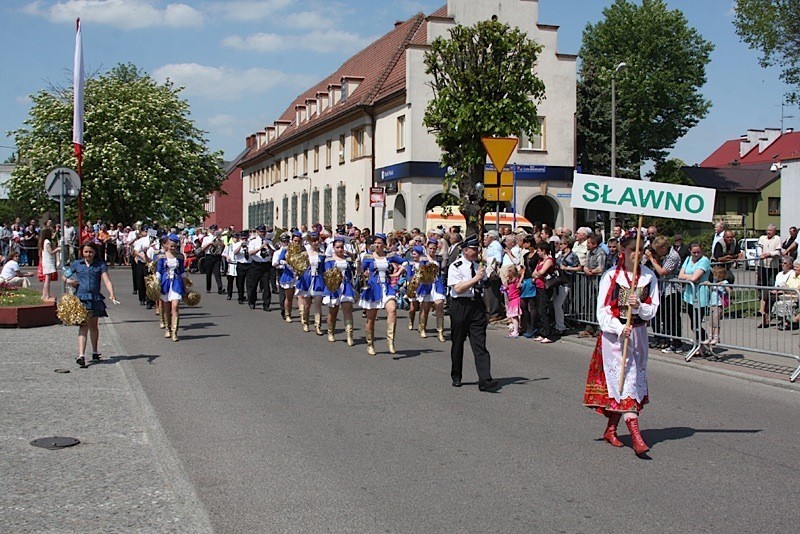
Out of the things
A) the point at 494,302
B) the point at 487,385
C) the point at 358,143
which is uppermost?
the point at 358,143

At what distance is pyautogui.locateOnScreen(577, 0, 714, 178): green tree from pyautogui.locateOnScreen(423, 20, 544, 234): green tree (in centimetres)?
3615

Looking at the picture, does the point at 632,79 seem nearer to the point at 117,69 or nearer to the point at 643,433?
the point at 117,69

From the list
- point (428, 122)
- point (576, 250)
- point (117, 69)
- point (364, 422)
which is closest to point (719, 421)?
point (364, 422)

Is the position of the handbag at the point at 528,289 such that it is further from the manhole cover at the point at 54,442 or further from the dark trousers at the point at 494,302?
the manhole cover at the point at 54,442

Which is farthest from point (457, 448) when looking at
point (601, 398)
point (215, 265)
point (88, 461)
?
point (215, 265)

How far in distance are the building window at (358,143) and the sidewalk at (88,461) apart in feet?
116

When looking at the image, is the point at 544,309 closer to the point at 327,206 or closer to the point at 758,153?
the point at 327,206

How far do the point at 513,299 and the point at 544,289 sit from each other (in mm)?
1024

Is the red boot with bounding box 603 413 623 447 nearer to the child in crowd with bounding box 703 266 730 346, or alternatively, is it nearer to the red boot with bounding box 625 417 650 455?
the red boot with bounding box 625 417 650 455

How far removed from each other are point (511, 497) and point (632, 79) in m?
A: 56.6

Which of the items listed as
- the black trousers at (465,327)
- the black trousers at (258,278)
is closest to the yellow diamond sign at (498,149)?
the black trousers at (465,327)

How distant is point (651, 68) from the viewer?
6206 cm

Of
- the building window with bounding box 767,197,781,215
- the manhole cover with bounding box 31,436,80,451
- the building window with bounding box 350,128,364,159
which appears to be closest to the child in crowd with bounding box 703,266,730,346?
the manhole cover with bounding box 31,436,80,451

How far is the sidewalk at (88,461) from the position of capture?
5.80 meters
